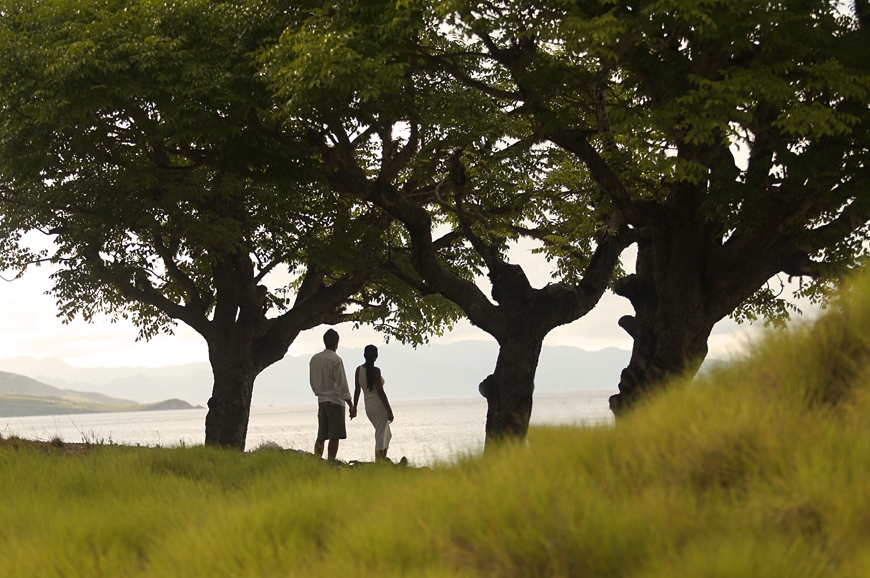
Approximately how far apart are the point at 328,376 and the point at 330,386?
7.7 inches

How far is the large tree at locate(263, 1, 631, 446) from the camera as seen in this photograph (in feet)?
38.8

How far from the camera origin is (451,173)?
17.2 m

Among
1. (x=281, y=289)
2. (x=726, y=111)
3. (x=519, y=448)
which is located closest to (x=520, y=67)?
(x=726, y=111)

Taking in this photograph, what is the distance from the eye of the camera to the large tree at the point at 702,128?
10.4 metres

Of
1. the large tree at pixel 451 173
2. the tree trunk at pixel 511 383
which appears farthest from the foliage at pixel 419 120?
the tree trunk at pixel 511 383

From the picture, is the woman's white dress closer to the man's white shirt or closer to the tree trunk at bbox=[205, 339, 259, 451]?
the man's white shirt

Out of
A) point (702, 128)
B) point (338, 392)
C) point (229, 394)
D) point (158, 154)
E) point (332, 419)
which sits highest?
point (158, 154)

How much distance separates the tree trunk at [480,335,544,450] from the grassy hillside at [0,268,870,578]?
9978 mm

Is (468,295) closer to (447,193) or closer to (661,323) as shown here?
(447,193)

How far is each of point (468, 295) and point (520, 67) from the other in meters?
5.88

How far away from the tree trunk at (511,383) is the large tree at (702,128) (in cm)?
212

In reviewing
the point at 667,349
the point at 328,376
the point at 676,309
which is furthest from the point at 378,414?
the point at 676,309

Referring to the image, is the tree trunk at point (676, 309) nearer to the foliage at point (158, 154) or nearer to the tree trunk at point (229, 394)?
the foliage at point (158, 154)

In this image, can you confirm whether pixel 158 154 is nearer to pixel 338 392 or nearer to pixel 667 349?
pixel 338 392
